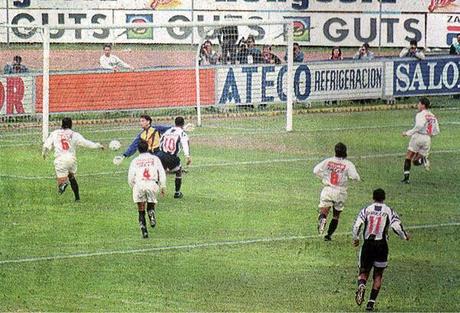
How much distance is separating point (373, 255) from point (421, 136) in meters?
8.78

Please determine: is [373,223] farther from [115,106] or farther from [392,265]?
[115,106]

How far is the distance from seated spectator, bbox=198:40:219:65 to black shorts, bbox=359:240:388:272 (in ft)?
57.1

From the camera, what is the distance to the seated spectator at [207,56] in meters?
33.1

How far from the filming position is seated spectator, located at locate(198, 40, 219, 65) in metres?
33.1

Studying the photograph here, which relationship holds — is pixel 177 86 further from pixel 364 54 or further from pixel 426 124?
pixel 426 124

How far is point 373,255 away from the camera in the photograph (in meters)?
16.0

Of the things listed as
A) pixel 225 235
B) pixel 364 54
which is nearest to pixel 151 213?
pixel 225 235

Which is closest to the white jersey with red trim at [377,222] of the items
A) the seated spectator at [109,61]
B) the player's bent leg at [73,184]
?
the player's bent leg at [73,184]

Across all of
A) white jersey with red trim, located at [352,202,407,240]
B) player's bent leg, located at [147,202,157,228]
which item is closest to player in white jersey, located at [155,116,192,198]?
player's bent leg, located at [147,202,157,228]

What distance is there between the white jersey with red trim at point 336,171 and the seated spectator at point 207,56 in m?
14.1

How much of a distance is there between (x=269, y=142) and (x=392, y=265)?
437 inches

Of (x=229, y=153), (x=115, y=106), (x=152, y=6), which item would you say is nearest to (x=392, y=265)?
(x=229, y=153)

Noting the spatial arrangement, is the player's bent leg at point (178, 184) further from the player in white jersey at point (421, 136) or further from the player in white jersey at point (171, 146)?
the player in white jersey at point (421, 136)

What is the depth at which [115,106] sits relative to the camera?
31781 millimetres
